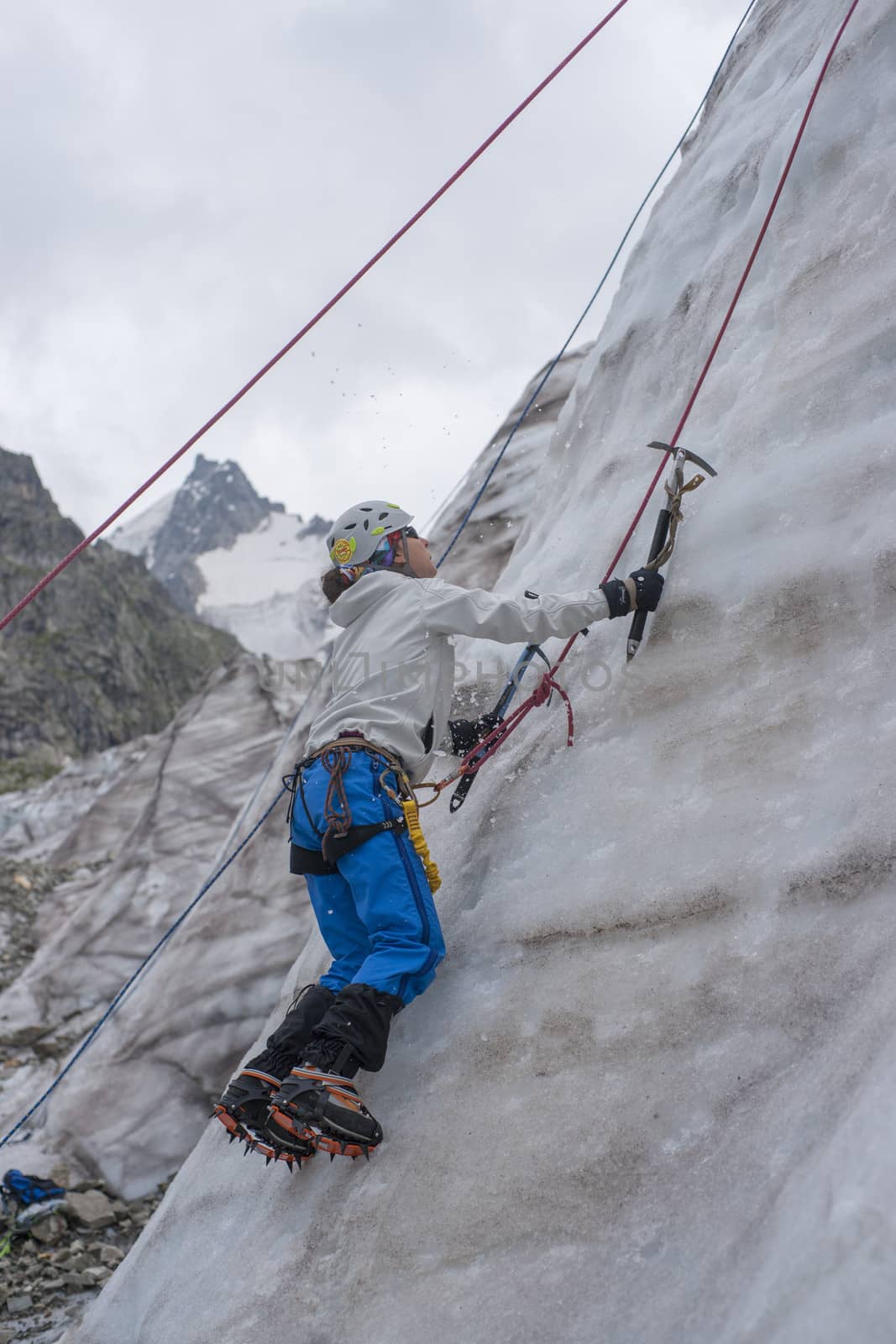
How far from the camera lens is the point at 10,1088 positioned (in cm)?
645

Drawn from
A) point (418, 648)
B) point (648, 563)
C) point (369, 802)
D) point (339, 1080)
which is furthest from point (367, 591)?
point (339, 1080)

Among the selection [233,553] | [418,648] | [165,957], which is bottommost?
[165,957]

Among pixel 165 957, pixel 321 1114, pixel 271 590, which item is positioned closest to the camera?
pixel 321 1114

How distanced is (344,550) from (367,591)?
0.71 ft

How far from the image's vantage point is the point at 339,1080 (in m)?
2.34

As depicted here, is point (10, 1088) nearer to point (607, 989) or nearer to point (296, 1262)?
point (296, 1262)

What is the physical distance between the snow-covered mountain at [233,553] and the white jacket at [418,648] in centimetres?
8947

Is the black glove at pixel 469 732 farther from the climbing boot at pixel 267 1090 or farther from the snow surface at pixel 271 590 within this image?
the snow surface at pixel 271 590

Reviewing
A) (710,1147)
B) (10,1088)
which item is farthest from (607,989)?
(10,1088)

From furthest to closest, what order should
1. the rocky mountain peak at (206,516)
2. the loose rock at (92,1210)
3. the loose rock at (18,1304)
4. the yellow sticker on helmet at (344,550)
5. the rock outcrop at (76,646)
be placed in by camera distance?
1. the rocky mountain peak at (206,516)
2. the rock outcrop at (76,646)
3. the loose rock at (92,1210)
4. the loose rock at (18,1304)
5. the yellow sticker on helmet at (344,550)

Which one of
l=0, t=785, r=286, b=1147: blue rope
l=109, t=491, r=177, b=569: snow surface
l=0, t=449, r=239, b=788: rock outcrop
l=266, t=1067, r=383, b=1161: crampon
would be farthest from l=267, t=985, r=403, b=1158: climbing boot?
l=109, t=491, r=177, b=569: snow surface

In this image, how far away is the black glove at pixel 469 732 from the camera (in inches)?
133

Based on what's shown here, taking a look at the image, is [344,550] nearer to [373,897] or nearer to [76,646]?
[373,897]

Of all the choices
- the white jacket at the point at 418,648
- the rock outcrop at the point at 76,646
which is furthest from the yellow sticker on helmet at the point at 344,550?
the rock outcrop at the point at 76,646
